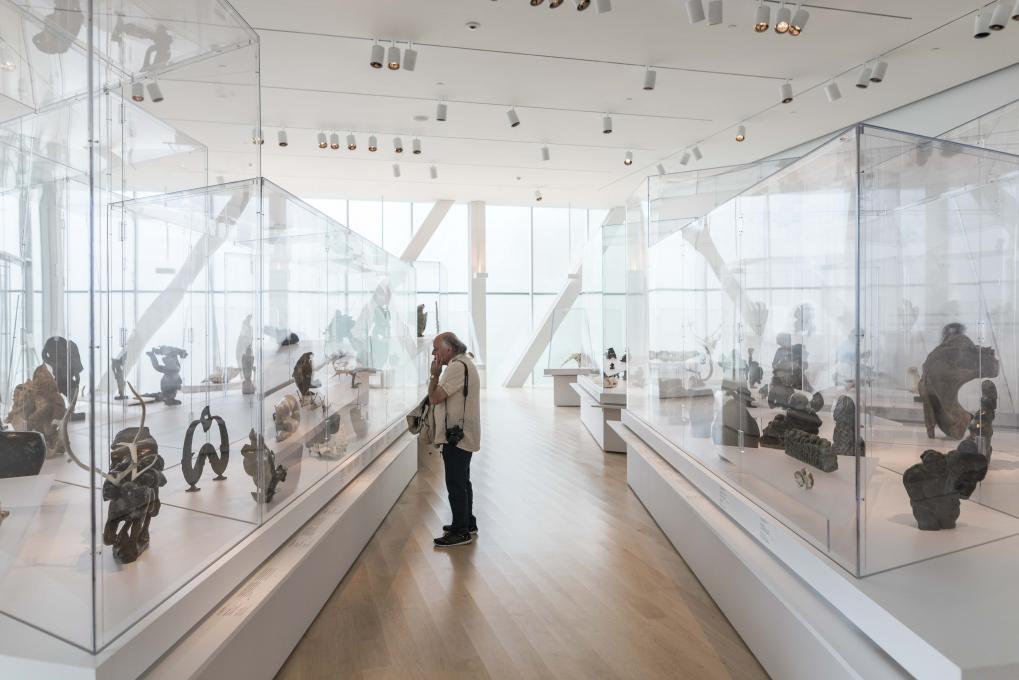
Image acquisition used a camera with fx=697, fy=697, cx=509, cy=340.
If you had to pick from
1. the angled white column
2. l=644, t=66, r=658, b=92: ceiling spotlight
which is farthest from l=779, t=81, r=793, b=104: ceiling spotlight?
the angled white column

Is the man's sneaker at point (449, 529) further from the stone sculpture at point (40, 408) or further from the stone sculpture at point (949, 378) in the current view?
the stone sculpture at point (949, 378)

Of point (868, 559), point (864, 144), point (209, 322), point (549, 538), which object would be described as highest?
point (864, 144)

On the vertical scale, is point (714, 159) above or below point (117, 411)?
above

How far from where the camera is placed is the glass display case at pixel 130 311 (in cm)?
197

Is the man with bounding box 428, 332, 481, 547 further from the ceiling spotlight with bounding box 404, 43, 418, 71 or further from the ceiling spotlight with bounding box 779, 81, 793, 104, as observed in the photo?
the ceiling spotlight with bounding box 779, 81, 793, 104

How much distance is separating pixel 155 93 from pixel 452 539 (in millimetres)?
3287

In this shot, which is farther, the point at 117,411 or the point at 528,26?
the point at 528,26

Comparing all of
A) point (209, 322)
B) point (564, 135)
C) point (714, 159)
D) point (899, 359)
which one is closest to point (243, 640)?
point (209, 322)

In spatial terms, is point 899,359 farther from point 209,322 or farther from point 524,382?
point 524,382

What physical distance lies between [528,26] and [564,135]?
364 centimetres

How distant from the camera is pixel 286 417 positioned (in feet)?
11.9

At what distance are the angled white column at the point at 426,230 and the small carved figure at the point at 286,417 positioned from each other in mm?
11100

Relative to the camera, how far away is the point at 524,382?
16531 mm

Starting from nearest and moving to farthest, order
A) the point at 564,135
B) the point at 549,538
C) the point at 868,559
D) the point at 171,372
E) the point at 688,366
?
the point at 868,559 → the point at 171,372 → the point at 549,538 → the point at 688,366 → the point at 564,135
